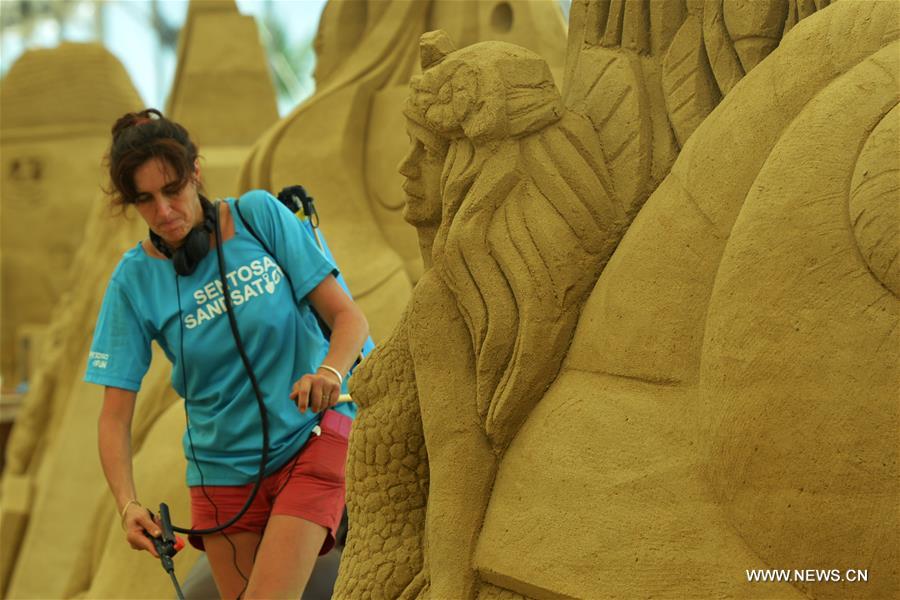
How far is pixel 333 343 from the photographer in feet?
9.07

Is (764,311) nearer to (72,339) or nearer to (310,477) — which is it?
(310,477)

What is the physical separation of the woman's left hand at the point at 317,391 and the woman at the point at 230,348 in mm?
52

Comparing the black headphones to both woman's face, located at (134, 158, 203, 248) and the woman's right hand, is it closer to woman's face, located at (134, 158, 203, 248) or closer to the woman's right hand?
woman's face, located at (134, 158, 203, 248)

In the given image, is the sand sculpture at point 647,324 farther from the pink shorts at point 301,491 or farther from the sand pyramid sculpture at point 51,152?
the sand pyramid sculpture at point 51,152

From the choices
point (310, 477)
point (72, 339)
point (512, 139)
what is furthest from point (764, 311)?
point (72, 339)

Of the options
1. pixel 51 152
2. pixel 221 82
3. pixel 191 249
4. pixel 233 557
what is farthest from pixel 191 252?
pixel 51 152

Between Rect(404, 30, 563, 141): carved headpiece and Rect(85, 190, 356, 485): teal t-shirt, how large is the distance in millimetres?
598

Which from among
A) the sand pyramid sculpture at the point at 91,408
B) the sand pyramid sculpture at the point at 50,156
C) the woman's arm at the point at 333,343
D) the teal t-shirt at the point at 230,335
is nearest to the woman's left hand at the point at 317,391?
the woman's arm at the point at 333,343

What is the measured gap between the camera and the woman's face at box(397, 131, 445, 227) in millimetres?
2441

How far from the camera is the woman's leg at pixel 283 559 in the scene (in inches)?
106

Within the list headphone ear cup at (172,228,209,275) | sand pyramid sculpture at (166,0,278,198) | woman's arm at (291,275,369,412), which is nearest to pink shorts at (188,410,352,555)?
woman's arm at (291,275,369,412)

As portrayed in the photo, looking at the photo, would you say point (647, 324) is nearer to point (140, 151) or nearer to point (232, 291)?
point (232, 291)

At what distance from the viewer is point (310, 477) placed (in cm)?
278

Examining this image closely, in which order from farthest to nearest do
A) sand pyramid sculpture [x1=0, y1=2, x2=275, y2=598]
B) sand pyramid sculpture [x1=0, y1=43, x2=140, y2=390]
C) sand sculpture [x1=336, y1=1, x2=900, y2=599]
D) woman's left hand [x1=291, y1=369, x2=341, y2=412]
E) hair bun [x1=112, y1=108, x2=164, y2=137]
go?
sand pyramid sculpture [x1=0, y1=43, x2=140, y2=390]
sand pyramid sculpture [x1=0, y1=2, x2=275, y2=598]
hair bun [x1=112, y1=108, x2=164, y2=137]
woman's left hand [x1=291, y1=369, x2=341, y2=412]
sand sculpture [x1=336, y1=1, x2=900, y2=599]
